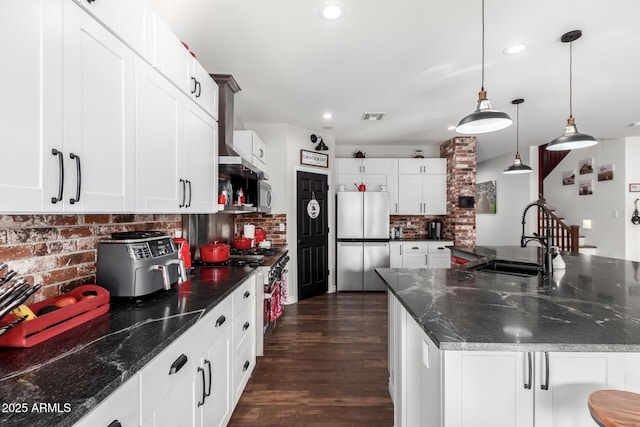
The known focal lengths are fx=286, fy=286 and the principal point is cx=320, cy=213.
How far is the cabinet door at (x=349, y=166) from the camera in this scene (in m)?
5.19

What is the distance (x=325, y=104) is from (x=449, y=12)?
182 cm

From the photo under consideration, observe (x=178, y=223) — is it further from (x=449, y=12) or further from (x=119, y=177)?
(x=449, y=12)

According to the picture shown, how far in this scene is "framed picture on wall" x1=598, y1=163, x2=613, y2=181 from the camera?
5234mm

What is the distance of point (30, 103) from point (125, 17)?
66 cm

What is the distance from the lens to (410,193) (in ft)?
17.3

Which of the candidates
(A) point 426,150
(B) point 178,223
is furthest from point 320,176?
(B) point 178,223

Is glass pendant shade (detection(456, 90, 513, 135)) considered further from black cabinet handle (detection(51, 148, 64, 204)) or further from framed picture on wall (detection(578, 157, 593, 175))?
framed picture on wall (detection(578, 157, 593, 175))

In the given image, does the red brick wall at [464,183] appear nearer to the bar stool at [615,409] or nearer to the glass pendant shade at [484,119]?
the glass pendant shade at [484,119]

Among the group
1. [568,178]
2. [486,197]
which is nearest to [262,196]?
[568,178]

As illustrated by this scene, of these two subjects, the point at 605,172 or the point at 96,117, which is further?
the point at 605,172

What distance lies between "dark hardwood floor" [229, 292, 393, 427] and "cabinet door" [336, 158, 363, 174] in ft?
8.41

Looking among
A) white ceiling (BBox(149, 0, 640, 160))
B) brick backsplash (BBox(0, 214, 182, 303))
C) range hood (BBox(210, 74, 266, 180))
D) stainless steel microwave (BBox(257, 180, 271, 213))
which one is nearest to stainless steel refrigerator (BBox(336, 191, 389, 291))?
white ceiling (BBox(149, 0, 640, 160))

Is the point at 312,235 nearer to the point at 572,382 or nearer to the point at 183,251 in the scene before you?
the point at 183,251

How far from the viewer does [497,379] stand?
3.43 feet
